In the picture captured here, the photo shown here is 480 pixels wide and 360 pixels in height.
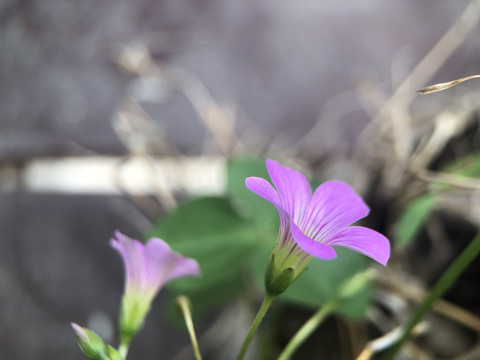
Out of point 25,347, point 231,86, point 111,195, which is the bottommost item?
point 25,347

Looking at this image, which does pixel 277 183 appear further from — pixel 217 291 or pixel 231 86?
pixel 231 86

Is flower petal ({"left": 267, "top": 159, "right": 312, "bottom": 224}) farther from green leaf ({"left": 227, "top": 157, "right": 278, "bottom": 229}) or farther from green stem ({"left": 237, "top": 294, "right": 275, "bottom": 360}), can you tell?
green leaf ({"left": 227, "top": 157, "right": 278, "bottom": 229})

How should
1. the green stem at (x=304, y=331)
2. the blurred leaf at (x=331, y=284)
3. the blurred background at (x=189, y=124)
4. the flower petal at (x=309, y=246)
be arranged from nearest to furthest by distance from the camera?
1. the flower petal at (x=309, y=246)
2. the green stem at (x=304, y=331)
3. the blurred leaf at (x=331, y=284)
4. the blurred background at (x=189, y=124)

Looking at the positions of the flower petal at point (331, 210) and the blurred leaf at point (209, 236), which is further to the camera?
the blurred leaf at point (209, 236)

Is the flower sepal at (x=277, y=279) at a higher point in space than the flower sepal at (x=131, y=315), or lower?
higher

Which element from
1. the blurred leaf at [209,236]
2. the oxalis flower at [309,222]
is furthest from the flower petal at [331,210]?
the blurred leaf at [209,236]

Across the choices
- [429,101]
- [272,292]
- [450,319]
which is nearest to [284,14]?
[429,101]

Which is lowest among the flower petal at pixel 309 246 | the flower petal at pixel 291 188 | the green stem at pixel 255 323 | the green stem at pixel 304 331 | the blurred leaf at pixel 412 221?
the green stem at pixel 304 331

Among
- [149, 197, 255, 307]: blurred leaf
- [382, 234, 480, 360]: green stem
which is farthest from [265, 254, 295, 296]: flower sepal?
[149, 197, 255, 307]: blurred leaf

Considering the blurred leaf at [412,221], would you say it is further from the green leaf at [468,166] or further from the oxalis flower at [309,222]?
the oxalis flower at [309,222]
